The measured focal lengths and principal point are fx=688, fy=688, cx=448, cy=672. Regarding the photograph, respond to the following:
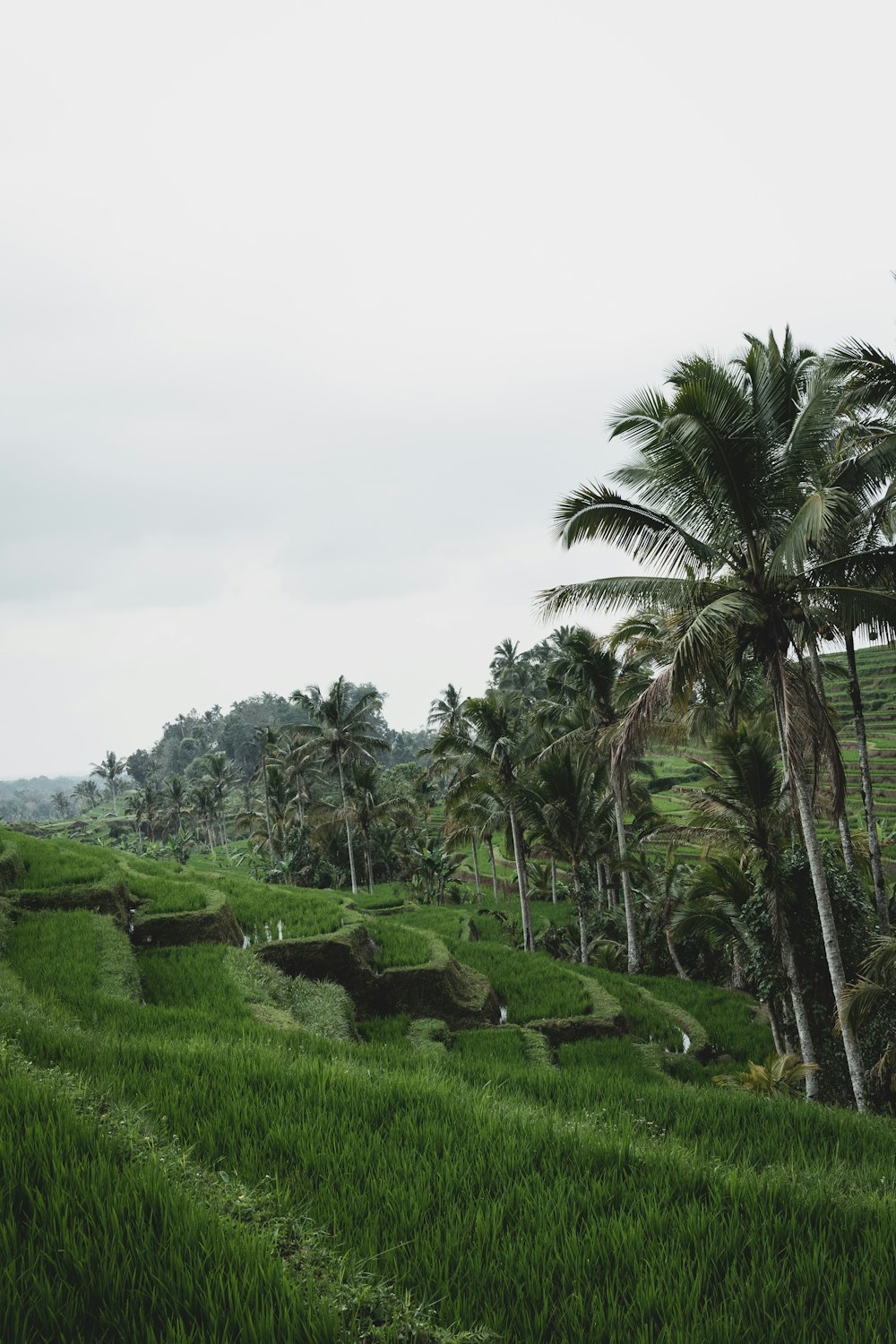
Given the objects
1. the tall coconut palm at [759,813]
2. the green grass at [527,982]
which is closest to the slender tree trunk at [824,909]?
the tall coconut palm at [759,813]

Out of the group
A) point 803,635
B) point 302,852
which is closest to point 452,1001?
point 803,635

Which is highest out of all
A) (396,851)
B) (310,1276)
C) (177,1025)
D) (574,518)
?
(574,518)

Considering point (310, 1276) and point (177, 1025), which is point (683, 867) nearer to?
point (177, 1025)

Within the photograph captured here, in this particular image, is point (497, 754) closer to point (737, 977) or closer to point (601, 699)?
point (601, 699)

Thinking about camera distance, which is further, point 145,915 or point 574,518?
point 145,915

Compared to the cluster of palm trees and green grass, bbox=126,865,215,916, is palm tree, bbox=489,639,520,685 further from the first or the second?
green grass, bbox=126,865,215,916

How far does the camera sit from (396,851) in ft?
153

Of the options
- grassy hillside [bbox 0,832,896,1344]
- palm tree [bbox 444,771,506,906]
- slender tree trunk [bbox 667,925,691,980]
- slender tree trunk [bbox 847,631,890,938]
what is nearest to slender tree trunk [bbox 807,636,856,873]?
slender tree trunk [bbox 847,631,890,938]

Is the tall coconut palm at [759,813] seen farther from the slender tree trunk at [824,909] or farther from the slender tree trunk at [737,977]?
the slender tree trunk at [737,977]

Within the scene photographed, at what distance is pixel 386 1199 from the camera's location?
11.1 feet

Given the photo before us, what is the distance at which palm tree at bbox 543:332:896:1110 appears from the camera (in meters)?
9.27

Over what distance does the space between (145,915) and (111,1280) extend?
1190cm

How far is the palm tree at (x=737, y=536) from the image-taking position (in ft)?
30.4

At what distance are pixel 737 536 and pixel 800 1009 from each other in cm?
790
